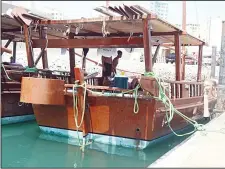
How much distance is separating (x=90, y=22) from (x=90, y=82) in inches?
92.5

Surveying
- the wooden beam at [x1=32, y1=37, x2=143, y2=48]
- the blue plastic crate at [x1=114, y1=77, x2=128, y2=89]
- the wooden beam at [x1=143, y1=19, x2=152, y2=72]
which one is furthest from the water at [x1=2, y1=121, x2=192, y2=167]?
the wooden beam at [x1=32, y1=37, x2=143, y2=48]

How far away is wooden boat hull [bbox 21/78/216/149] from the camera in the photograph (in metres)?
5.93

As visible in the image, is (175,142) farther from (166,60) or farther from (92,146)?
(166,60)

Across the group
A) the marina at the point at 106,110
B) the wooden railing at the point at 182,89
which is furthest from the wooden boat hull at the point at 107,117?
the wooden railing at the point at 182,89

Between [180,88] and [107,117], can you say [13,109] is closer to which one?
[107,117]

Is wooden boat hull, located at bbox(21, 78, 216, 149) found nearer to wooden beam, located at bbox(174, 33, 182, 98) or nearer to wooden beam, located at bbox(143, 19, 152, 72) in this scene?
wooden beam, located at bbox(174, 33, 182, 98)

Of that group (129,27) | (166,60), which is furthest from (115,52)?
(166,60)

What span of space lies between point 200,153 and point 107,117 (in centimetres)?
228

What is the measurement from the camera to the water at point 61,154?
5406mm

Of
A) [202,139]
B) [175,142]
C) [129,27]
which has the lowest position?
[175,142]

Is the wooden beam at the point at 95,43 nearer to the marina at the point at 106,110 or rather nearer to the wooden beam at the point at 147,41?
the marina at the point at 106,110

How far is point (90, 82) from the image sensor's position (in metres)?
8.28

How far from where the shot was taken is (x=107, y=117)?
20.7 ft

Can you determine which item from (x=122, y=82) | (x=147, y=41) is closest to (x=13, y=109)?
(x=122, y=82)
